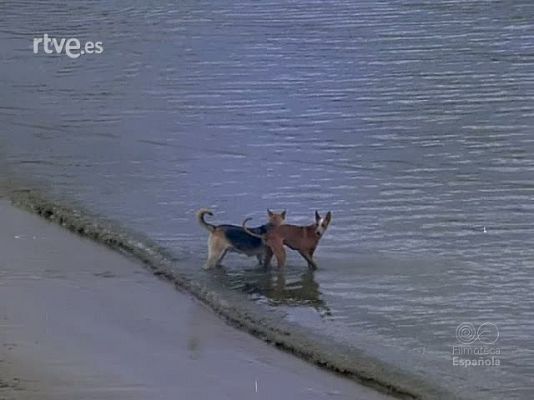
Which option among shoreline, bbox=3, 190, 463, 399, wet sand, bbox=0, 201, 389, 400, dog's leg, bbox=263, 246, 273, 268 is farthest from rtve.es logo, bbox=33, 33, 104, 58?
dog's leg, bbox=263, 246, 273, 268

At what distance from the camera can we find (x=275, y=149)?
13.2m

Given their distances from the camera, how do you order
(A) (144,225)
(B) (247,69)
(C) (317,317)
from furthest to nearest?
(B) (247,69)
(A) (144,225)
(C) (317,317)

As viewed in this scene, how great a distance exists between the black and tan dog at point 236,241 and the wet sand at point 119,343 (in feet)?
1.51

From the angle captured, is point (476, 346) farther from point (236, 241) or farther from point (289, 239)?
point (236, 241)

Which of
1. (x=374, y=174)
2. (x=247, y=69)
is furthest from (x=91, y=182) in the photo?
(x=247, y=69)

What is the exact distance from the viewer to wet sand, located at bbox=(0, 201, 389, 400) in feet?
24.5

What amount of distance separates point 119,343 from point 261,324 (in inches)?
37.4

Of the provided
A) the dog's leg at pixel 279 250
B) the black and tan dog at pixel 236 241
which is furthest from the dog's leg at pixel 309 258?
the black and tan dog at pixel 236 241

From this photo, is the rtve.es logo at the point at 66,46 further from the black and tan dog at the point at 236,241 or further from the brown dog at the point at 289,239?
the brown dog at the point at 289,239

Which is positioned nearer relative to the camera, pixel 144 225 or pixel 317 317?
pixel 317 317

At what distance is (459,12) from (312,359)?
12326 mm

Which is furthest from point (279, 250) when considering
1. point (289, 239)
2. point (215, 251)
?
point (215, 251)

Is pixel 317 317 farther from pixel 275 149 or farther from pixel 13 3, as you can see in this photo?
pixel 13 3

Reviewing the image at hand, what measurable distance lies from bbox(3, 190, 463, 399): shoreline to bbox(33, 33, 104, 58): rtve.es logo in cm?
688
